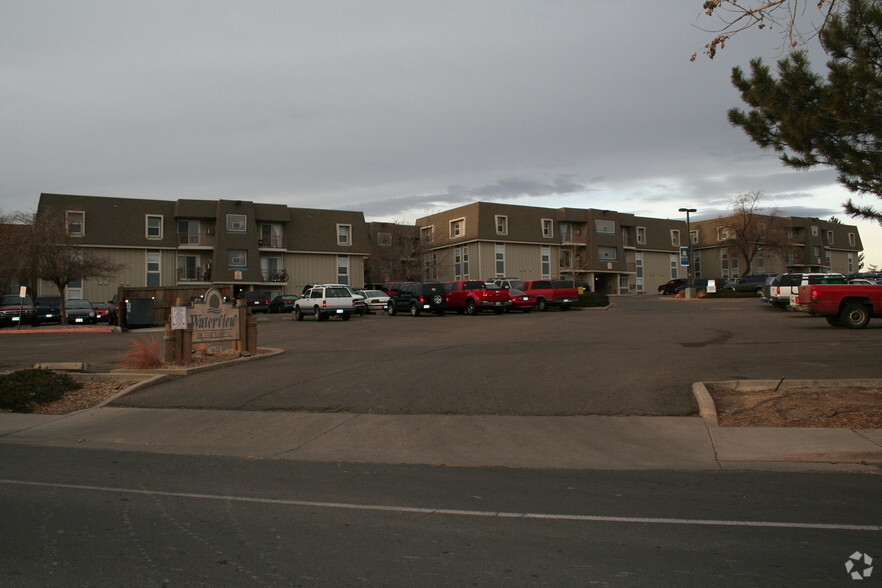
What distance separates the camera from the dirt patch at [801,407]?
945cm

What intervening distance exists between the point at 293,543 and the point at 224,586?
0.90 m

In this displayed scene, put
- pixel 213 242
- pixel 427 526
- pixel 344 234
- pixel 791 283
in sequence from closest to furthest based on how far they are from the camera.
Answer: pixel 427 526, pixel 791 283, pixel 213 242, pixel 344 234

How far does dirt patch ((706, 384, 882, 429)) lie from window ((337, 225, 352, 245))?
48.6 m

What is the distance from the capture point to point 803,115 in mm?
10156

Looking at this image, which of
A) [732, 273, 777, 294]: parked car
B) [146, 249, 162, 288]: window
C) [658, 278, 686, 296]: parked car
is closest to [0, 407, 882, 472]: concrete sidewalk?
[146, 249, 162, 288]: window

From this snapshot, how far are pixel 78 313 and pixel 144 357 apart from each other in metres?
21.7

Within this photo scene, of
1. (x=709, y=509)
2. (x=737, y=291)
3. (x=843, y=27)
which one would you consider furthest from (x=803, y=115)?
(x=737, y=291)

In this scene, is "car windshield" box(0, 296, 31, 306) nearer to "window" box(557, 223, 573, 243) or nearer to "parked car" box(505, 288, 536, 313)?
"parked car" box(505, 288, 536, 313)

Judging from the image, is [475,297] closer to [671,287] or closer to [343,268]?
[343,268]

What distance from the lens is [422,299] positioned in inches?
1348

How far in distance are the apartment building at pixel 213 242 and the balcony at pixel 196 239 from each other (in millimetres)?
72

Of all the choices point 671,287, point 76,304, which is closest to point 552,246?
point 671,287

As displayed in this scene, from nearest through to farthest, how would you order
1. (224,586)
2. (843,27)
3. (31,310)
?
(224,586) → (843,27) → (31,310)

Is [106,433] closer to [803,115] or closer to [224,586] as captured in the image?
[224,586]
